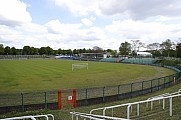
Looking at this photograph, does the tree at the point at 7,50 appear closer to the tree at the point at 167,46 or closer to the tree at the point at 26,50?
the tree at the point at 26,50

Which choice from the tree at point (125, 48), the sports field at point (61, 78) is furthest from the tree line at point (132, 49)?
the sports field at point (61, 78)

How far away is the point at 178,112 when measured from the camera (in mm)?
10008

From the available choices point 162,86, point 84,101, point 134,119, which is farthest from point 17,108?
point 162,86

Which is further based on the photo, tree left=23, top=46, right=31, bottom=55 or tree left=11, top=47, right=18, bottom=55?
tree left=23, top=46, right=31, bottom=55

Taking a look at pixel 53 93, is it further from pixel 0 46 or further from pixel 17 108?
pixel 0 46

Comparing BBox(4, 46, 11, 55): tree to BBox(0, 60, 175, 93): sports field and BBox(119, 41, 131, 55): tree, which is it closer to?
Answer: BBox(119, 41, 131, 55): tree

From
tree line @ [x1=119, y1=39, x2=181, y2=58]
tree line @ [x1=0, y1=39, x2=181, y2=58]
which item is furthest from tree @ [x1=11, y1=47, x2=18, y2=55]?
tree line @ [x1=119, y1=39, x2=181, y2=58]

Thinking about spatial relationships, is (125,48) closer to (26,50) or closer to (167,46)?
(167,46)

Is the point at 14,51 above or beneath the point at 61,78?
above

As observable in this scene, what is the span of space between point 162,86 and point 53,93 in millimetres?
11519

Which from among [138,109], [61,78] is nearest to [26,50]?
[61,78]

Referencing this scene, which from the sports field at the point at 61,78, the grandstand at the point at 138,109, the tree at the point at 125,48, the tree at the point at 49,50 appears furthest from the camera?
the tree at the point at 49,50

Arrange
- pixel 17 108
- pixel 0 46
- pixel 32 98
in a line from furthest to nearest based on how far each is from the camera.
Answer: pixel 0 46 → pixel 32 98 → pixel 17 108

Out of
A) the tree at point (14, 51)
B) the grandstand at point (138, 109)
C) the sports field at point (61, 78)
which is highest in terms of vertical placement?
the tree at point (14, 51)
